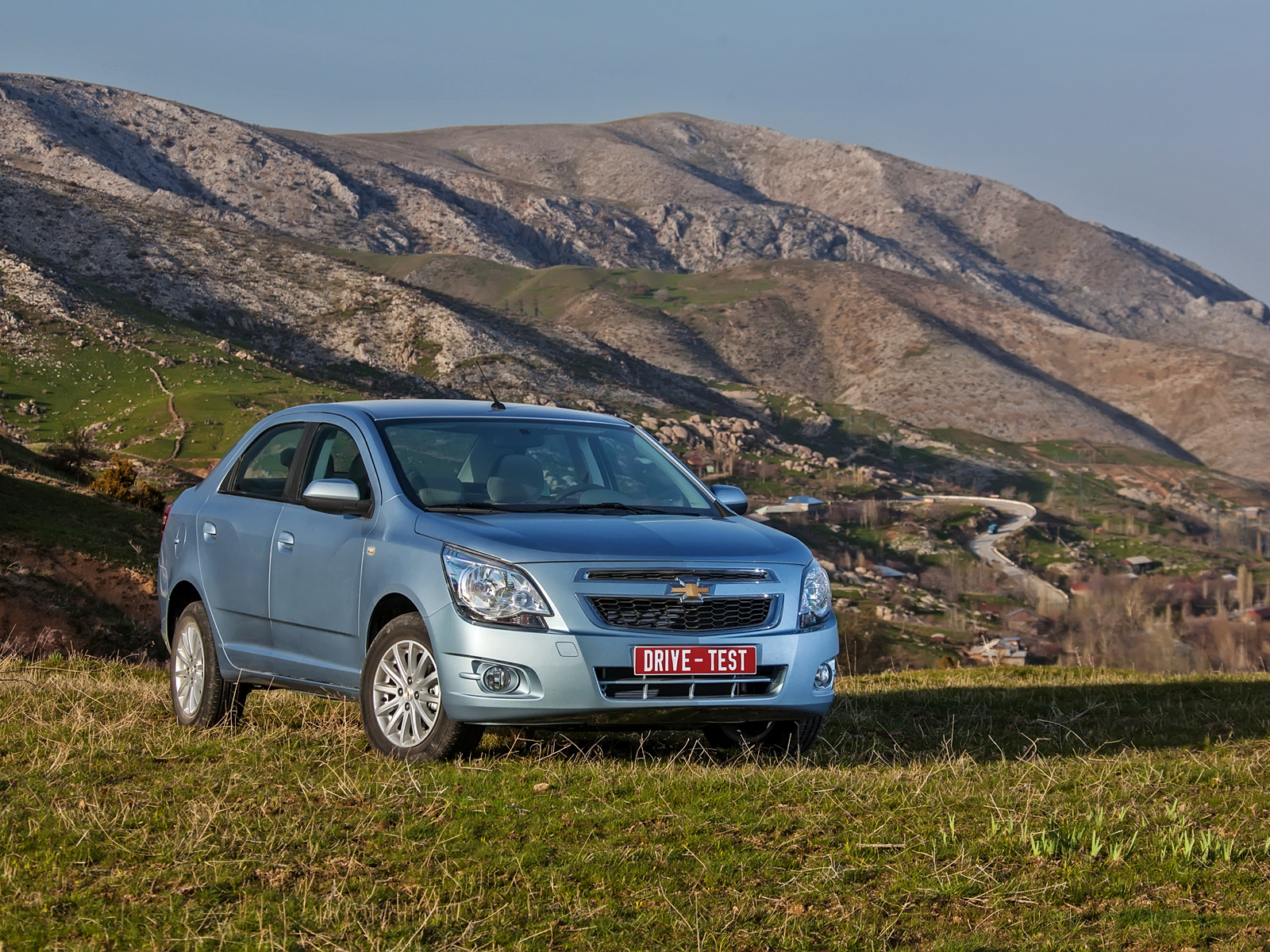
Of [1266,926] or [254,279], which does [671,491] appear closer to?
[1266,926]

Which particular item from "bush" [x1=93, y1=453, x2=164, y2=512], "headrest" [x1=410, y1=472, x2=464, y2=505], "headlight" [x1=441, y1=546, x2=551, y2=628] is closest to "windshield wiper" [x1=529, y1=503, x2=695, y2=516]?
"headrest" [x1=410, y1=472, x2=464, y2=505]

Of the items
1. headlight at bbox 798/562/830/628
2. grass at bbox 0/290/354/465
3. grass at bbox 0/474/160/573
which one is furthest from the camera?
grass at bbox 0/290/354/465

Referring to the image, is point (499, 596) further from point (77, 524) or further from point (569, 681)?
point (77, 524)

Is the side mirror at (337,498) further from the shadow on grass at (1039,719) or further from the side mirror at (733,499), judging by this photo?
the shadow on grass at (1039,719)

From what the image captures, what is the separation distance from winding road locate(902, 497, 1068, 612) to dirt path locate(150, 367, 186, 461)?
77.0 m

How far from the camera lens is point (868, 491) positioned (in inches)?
6004

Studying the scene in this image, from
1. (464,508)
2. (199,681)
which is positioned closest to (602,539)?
(464,508)

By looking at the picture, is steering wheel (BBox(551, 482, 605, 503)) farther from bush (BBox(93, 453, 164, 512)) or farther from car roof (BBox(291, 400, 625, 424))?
bush (BBox(93, 453, 164, 512))

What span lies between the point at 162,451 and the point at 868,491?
95.5 metres

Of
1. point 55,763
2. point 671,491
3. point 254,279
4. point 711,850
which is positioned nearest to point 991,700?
point 671,491

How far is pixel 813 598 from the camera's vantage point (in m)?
6.53

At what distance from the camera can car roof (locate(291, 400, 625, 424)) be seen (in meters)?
7.37

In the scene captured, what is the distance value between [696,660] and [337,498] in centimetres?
206

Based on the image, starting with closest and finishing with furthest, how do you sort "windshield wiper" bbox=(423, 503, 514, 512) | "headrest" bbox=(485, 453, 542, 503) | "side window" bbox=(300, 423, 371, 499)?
"windshield wiper" bbox=(423, 503, 514, 512)
"headrest" bbox=(485, 453, 542, 503)
"side window" bbox=(300, 423, 371, 499)
